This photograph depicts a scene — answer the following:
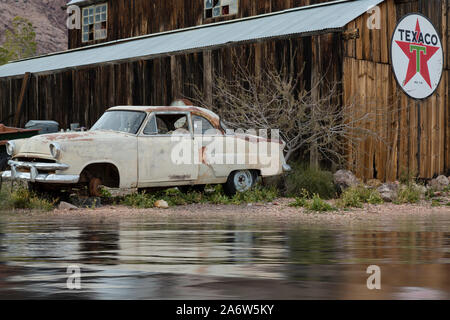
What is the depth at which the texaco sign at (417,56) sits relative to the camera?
58.6 feet

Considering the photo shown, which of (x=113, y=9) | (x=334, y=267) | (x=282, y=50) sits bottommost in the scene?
(x=334, y=267)

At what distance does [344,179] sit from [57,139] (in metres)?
6.26

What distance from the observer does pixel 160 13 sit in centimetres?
2669

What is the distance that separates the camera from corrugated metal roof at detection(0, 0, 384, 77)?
17.4 meters

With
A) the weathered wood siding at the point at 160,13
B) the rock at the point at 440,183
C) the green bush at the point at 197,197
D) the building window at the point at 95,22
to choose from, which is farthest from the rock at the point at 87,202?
the building window at the point at 95,22

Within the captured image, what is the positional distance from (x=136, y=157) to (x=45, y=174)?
1575 millimetres

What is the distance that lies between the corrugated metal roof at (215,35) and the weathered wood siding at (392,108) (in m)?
0.77

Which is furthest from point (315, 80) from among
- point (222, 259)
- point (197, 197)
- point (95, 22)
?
point (95, 22)

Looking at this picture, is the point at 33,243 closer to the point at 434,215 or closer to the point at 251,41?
the point at 434,215

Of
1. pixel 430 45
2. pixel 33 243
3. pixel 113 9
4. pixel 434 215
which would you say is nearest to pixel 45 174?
A: pixel 33 243

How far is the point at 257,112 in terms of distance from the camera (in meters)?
16.2

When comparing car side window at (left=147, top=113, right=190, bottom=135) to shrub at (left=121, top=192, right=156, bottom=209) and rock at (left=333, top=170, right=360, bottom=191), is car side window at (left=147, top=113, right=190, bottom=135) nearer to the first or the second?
shrub at (left=121, top=192, right=156, bottom=209)

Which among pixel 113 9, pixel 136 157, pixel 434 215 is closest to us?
pixel 434 215

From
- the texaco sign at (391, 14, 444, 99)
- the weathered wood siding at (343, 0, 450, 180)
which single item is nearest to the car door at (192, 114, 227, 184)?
the weathered wood siding at (343, 0, 450, 180)
